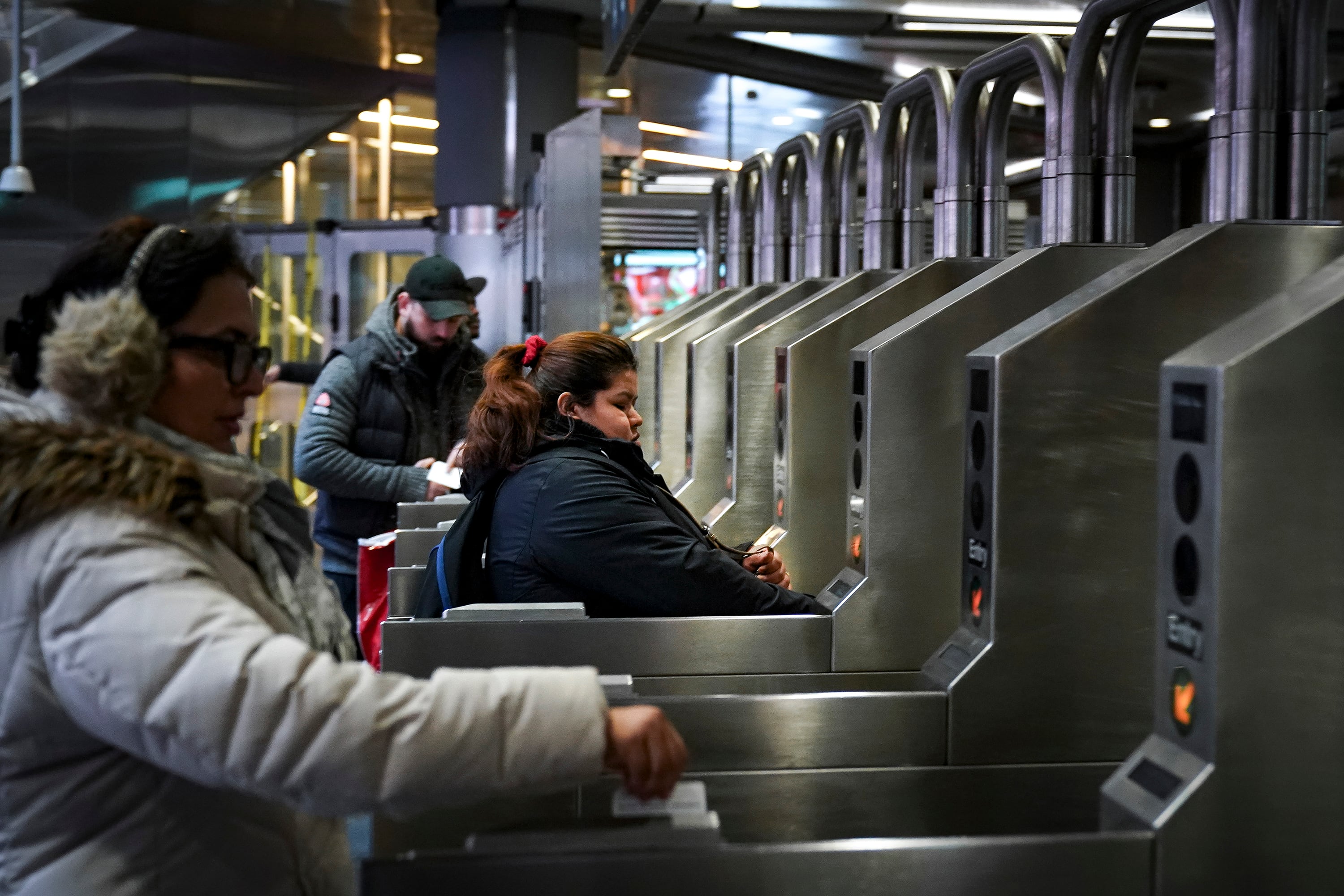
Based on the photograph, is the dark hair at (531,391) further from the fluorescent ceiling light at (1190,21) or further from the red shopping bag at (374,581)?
the fluorescent ceiling light at (1190,21)

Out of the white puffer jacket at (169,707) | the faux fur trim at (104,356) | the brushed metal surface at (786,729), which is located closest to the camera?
the white puffer jacket at (169,707)

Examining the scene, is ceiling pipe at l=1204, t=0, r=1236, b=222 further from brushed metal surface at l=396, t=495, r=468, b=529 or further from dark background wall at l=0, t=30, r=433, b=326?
dark background wall at l=0, t=30, r=433, b=326

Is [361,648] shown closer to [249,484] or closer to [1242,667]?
[249,484]

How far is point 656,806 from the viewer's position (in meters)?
1.30

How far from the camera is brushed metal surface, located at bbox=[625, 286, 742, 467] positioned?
463 cm

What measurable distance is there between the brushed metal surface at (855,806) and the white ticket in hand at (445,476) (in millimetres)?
2026

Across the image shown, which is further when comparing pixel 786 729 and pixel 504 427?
pixel 504 427

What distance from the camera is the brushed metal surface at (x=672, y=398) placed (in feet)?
14.0

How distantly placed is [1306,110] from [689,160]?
8.08 metres

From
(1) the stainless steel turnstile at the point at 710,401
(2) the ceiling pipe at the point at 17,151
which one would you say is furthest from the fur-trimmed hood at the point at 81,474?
(2) the ceiling pipe at the point at 17,151

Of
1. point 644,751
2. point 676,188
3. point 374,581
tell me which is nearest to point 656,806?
point 644,751

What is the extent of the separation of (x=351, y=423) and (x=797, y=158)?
4.74 ft

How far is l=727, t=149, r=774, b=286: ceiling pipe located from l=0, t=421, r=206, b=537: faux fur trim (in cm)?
340

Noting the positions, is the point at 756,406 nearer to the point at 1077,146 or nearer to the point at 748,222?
the point at 1077,146
